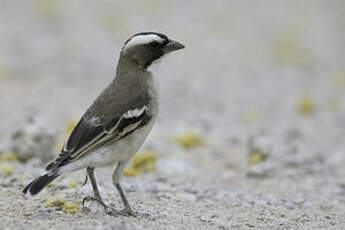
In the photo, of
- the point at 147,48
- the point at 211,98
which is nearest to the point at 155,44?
the point at 147,48

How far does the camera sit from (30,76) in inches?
562

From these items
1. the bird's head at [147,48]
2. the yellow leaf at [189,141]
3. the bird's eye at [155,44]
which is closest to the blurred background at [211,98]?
the yellow leaf at [189,141]

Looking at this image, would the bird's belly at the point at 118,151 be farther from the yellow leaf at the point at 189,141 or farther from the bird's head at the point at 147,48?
the yellow leaf at the point at 189,141

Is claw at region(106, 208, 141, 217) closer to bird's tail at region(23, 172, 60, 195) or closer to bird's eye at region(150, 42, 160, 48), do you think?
bird's tail at region(23, 172, 60, 195)

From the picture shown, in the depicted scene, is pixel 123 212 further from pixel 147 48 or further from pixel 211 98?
pixel 211 98

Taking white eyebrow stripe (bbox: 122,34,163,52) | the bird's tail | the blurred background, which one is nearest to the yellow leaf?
the blurred background

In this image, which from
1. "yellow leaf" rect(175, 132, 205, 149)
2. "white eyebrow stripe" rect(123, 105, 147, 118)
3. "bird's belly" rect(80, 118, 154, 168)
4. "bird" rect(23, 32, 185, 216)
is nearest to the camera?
"bird" rect(23, 32, 185, 216)

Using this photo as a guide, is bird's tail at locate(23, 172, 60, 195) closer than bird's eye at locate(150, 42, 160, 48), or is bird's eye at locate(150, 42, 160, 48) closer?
bird's tail at locate(23, 172, 60, 195)

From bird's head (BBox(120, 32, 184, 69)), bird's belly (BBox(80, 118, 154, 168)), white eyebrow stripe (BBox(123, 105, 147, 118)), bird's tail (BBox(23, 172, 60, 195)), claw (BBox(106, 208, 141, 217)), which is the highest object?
bird's head (BBox(120, 32, 184, 69))

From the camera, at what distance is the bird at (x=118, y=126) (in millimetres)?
7289

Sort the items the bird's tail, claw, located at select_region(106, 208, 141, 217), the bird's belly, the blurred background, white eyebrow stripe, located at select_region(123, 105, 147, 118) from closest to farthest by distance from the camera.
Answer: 1. the bird's tail
2. the bird's belly
3. claw, located at select_region(106, 208, 141, 217)
4. white eyebrow stripe, located at select_region(123, 105, 147, 118)
5. the blurred background

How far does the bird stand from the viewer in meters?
7.29

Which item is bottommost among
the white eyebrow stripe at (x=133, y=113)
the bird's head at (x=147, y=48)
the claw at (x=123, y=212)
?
the claw at (x=123, y=212)

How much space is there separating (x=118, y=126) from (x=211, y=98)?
6.61 metres
